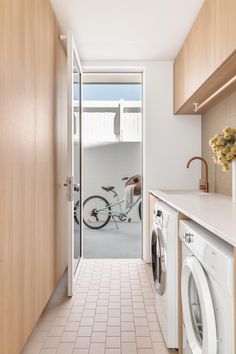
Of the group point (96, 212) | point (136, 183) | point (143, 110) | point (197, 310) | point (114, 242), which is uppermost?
point (143, 110)

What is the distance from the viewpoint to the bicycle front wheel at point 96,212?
20.2ft

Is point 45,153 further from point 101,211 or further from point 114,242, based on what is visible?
point 101,211

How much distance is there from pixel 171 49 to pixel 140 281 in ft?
7.77

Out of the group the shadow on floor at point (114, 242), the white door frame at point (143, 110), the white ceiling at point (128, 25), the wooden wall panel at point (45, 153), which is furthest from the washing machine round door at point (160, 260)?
the shadow on floor at point (114, 242)

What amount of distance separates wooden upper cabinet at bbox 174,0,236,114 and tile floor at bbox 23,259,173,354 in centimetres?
177

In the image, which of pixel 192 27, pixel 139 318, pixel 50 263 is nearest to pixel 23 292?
pixel 50 263

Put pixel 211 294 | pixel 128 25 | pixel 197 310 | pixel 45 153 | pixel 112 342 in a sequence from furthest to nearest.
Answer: pixel 128 25 → pixel 45 153 → pixel 112 342 → pixel 197 310 → pixel 211 294

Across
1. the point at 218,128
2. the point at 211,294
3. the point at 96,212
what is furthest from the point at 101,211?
the point at 211,294

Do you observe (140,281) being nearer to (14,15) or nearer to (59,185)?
(59,185)

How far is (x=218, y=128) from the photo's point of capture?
291cm

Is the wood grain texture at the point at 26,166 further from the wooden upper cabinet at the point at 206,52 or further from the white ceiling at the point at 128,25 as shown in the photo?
the wooden upper cabinet at the point at 206,52

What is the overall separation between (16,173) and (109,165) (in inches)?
209

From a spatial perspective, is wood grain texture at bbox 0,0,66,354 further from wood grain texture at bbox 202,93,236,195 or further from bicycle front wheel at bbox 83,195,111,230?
bicycle front wheel at bbox 83,195,111,230

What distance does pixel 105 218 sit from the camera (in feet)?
20.9
